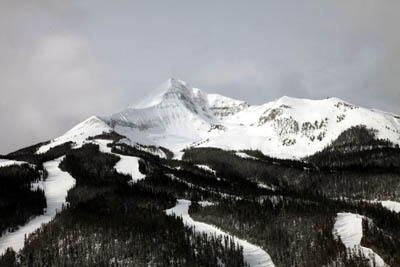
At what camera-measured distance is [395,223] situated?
349ft

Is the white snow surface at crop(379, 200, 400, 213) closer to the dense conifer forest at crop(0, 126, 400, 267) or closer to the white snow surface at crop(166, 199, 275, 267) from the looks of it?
the dense conifer forest at crop(0, 126, 400, 267)

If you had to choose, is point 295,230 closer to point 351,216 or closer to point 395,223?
point 351,216

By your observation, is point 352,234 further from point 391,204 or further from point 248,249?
point 391,204

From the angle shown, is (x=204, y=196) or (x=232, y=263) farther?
(x=204, y=196)

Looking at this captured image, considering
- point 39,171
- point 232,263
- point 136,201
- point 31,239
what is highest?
point 39,171

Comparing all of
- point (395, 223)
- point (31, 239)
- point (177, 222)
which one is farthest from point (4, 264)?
point (395, 223)

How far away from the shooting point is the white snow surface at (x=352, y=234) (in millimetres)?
68438

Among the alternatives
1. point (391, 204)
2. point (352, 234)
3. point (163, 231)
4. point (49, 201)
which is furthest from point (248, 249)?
point (391, 204)

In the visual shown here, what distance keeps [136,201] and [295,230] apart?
55.8 metres

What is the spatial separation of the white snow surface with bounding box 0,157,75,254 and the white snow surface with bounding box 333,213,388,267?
228 feet

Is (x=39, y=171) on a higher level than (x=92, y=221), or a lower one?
higher

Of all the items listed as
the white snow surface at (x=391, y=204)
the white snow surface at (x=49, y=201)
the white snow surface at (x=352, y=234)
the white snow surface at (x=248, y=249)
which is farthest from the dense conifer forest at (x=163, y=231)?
the white snow surface at (x=391, y=204)

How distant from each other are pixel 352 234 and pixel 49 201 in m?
95.9

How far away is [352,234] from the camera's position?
277 feet
